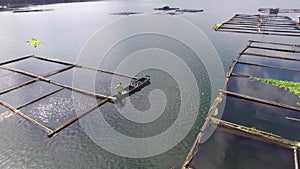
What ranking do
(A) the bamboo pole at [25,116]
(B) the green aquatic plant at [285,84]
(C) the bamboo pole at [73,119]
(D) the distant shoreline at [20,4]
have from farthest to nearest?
(D) the distant shoreline at [20,4] < (B) the green aquatic plant at [285,84] < (A) the bamboo pole at [25,116] < (C) the bamboo pole at [73,119]

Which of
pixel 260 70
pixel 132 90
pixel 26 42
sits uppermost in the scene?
pixel 260 70

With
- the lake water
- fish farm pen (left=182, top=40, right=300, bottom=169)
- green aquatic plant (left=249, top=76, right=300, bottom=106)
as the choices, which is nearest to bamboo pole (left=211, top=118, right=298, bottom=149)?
fish farm pen (left=182, top=40, right=300, bottom=169)

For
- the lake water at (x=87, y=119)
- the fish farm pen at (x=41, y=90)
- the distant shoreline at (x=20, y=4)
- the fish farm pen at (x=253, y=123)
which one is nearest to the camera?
the fish farm pen at (x=253, y=123)

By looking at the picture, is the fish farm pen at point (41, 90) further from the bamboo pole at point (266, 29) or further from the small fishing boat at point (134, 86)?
the bamboo pole at point (266, 29)

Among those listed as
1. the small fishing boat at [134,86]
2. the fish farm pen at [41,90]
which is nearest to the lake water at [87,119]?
the fish farm pen at [41,90]

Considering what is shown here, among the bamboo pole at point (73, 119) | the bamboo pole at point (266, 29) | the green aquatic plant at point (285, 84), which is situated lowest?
the bamboo pole at point (73, 119)

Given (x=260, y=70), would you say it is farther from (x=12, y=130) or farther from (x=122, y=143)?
(x=12, y=130)

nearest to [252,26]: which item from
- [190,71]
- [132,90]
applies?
[190,71]
